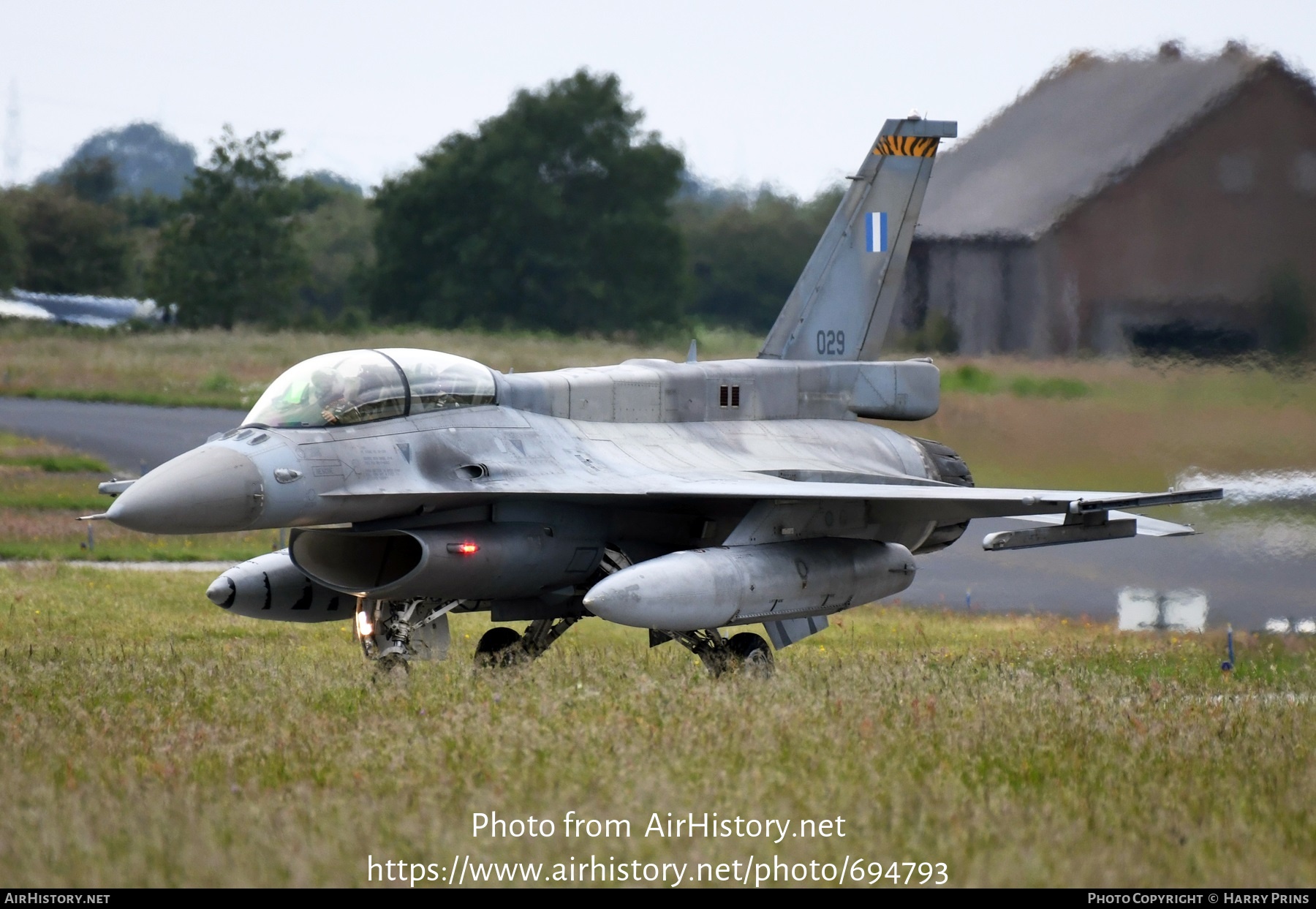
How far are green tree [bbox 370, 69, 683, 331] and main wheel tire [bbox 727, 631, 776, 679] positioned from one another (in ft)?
87.5

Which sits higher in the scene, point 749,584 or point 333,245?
point 333,245

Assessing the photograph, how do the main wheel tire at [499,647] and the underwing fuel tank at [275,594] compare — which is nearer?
the underwing fuel tank at [275,594]

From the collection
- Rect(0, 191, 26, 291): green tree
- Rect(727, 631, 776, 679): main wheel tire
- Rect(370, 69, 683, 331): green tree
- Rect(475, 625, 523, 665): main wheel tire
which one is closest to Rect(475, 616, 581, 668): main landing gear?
Rect(475, 625, 523, 665): main wheel tire

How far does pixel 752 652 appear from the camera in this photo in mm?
12000

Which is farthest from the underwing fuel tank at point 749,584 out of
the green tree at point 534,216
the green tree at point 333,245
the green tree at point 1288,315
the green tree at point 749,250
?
the green tree at point 333,245

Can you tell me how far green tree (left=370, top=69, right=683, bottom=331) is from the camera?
39.0 metres

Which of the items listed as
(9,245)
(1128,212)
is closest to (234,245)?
(9,245)

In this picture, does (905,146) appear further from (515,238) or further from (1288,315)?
(515,238)

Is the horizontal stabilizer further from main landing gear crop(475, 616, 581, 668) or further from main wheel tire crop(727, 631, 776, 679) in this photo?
main landing gear crop(475, 616, 581, 668)

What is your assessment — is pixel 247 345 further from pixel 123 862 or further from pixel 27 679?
pixel 123 862

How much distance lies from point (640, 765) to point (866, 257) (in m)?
8.39

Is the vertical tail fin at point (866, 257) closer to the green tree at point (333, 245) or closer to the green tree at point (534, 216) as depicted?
the green tree at point (534, 216)

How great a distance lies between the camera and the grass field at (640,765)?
19.4 feet

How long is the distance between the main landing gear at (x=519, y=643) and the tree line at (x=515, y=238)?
1993 cm
